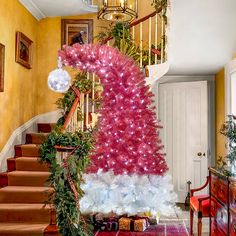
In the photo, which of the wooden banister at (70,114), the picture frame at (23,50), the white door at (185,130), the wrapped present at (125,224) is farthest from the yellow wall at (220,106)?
the picture frame at (23,50)

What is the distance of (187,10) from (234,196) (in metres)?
2.24

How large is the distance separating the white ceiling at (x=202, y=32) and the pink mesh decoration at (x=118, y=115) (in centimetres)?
71

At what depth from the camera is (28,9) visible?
20.8ft

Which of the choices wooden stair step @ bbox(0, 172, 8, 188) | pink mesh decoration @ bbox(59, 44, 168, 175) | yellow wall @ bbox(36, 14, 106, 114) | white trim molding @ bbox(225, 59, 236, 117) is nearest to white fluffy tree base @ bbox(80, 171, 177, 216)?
pink mesh decoration @ bbox(59, 44, 168, 175)

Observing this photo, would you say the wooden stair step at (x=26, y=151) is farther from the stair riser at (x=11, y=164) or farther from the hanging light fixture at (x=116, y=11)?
the hanging light fixture at (x=116, y=11)

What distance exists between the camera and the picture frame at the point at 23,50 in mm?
5786

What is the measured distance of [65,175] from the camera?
3488 mm

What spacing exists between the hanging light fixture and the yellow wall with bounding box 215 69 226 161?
6.12 ft

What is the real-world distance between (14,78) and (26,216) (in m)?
2.30

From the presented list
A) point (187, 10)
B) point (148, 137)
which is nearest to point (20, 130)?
point (148, 137)

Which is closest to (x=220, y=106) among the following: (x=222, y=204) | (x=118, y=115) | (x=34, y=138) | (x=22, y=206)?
(x=118, y=115)

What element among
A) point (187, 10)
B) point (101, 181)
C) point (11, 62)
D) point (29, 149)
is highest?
point (187, 10)

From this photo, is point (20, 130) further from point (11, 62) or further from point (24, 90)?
point (11, 62)

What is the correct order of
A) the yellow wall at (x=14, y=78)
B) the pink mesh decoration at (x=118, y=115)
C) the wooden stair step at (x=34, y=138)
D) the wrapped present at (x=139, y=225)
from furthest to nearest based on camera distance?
the wooden stair step at (x=34, y=138) → the yellow wall at (x=14, y=78) → the wrapped present at (x=139, y=225) → the pink mesh decoration at (x=118, y=115)
